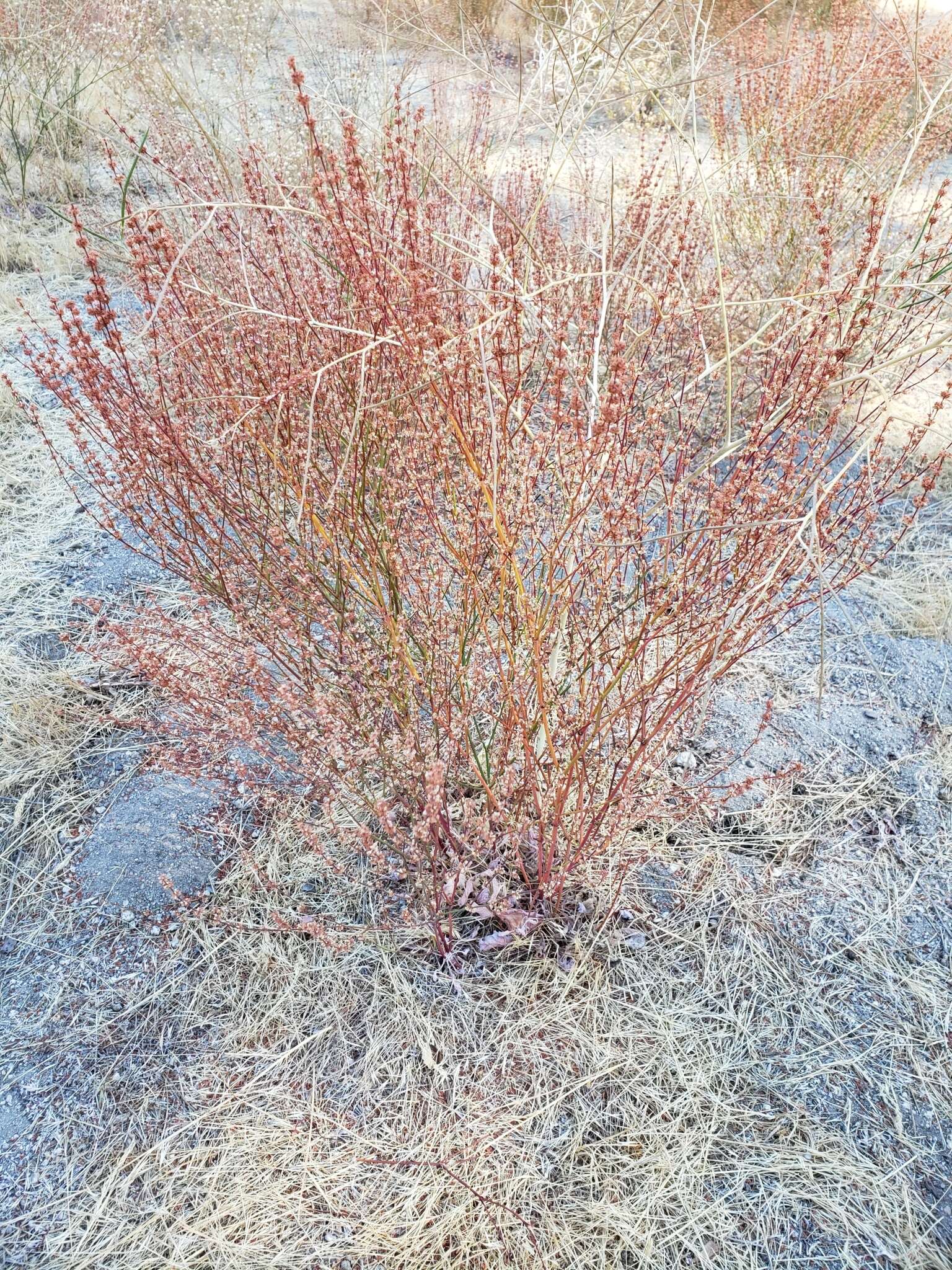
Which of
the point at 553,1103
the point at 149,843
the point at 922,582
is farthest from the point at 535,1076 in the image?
the point at 922,582

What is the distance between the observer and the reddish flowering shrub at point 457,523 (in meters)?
1.35

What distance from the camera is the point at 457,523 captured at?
1628 mm

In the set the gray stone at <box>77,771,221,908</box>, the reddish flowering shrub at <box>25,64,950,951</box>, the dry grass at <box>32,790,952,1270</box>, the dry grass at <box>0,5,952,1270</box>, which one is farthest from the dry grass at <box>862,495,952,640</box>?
the gray stone at <box>77,771,221,908</box>

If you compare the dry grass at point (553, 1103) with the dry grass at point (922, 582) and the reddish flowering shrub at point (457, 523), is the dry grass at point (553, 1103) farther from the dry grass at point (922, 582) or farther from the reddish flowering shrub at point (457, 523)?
the dry grass at point (922, 582)

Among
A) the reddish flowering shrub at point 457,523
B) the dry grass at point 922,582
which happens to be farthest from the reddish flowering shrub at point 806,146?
the reddish flowering shrub at point 457,523

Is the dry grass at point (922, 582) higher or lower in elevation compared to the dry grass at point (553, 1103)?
higher

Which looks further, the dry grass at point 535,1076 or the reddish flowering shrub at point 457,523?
the dry grass at point 535,1076

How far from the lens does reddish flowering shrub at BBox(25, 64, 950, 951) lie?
135cm

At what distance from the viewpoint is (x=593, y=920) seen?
73.8 inches

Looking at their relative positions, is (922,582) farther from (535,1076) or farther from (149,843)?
(149,843)

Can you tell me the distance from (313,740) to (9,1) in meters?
6.81

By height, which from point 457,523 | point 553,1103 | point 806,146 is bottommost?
point 553,1103

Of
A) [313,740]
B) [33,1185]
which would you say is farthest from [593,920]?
[33,1185]

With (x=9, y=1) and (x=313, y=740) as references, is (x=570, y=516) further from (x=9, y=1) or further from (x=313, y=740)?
(x=9, y=1)
